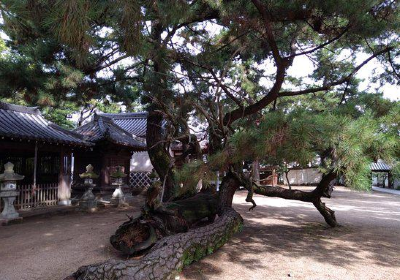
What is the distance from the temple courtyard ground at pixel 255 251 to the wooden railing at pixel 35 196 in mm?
1595

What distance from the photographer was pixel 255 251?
4.46 metres

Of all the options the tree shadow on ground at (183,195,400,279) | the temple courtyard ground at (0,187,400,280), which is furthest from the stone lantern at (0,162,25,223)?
the tree shadow on ground at (183,195,400,279)

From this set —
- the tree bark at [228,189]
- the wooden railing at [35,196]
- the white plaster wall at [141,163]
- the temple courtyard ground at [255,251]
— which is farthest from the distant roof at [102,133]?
the tree bark at [228,189]

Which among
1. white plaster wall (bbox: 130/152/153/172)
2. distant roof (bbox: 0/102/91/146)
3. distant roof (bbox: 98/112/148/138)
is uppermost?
distant roof (bbox: 98/112/148/138)

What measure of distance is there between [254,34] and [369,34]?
220 centimetres

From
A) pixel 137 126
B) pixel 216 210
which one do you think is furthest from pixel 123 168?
pixel 216 210

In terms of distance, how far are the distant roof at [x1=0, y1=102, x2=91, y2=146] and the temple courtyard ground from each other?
2299 mm

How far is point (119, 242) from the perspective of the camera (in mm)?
4113

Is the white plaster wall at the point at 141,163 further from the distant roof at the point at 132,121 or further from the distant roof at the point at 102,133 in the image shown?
the distant roof at the point at 102,133

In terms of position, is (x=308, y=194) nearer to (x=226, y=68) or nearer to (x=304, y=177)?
(x=226, y=68)

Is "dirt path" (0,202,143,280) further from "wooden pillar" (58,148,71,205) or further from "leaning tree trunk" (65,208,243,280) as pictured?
"wooden pillar" (58,148,71,205)

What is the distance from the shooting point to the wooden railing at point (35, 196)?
8312 mm

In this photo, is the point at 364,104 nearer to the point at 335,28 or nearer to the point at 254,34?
the point at 335,28

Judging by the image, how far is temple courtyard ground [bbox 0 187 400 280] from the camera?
139 inches
